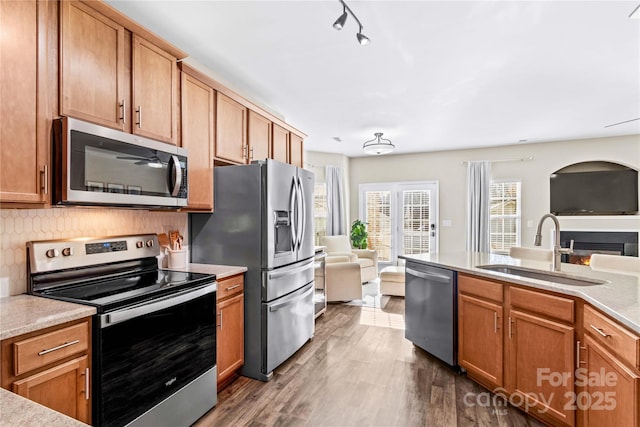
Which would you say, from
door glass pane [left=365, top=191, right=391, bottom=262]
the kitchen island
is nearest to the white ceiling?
the kitchen island

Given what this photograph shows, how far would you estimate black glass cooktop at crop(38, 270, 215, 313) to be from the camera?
1636 millimetres

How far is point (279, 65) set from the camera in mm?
2914

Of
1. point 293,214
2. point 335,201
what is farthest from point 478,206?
point 293,214

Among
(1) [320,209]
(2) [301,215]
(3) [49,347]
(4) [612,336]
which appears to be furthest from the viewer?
(1) [320,209]

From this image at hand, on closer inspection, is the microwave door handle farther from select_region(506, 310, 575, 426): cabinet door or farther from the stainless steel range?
select_region(506, 310, 575, 426): cabinet door

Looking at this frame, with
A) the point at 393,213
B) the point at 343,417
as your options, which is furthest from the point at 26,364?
the point at 393,213

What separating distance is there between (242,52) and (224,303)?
1964mm

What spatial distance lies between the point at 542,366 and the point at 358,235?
4.91m

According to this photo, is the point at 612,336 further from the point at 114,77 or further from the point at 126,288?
the point at 114,77

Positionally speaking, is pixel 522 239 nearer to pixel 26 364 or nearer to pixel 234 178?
pixel 234 178

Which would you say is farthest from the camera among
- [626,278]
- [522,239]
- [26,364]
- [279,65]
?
[522,239]

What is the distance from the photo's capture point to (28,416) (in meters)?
0.73

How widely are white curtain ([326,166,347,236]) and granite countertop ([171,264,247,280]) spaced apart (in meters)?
4.13


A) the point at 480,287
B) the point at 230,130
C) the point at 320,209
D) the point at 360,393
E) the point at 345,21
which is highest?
the point at 345,21
